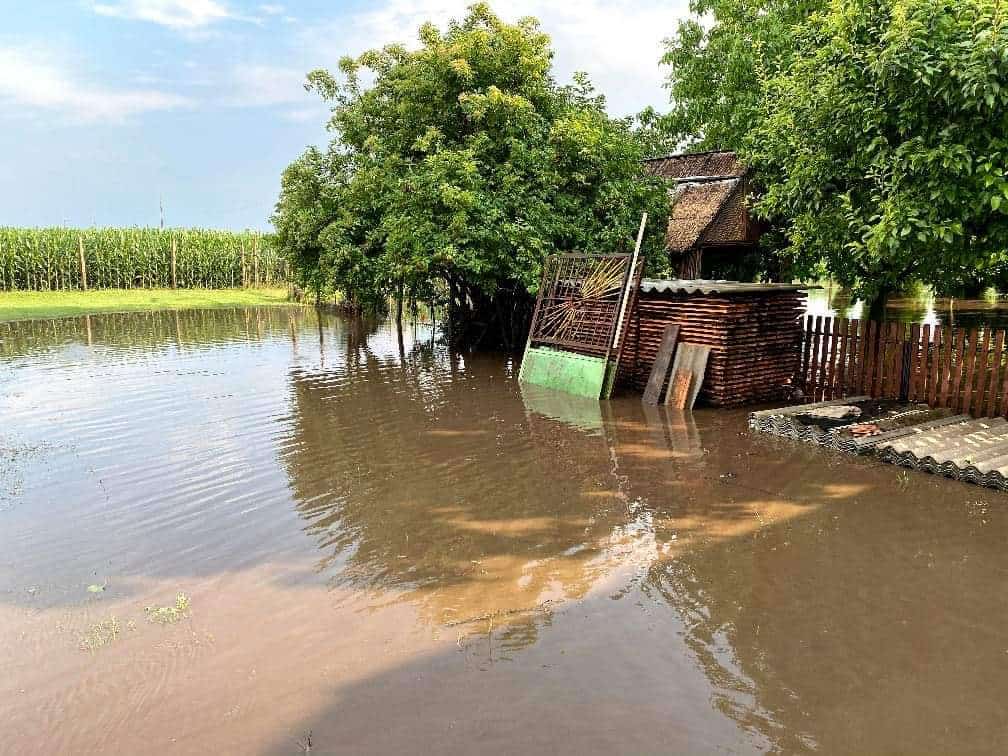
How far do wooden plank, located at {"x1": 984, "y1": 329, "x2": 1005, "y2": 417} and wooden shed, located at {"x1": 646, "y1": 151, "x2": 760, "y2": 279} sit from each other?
10.8 meters

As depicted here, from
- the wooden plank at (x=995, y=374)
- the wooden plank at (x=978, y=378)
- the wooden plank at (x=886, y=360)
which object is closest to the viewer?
the wooden plank at (x=995, y=374)

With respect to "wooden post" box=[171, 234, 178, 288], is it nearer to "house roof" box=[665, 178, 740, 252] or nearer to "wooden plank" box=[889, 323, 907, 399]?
"house roof" box=[665, 178, 740, 252]

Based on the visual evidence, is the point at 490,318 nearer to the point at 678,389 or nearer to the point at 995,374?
the point at 678,389

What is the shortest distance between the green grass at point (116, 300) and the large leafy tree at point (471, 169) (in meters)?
14.8

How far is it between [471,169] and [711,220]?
7.87 metres

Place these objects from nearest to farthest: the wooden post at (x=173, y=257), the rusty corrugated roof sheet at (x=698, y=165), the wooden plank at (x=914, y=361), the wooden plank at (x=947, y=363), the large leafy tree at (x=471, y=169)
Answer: the wooden plank at (x=947, y=363) → the wooden plank at (x=914, y=361) → the large leafy tree at (x=471, y=169) → the rusty corrugated roof sheet at (x=698, y=165) → the wooden post at (x=173, y=257)

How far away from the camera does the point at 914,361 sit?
1031 cm

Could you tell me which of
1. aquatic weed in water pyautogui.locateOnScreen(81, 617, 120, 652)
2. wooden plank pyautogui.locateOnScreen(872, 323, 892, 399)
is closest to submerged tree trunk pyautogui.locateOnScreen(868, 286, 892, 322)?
wooden plank pyautogui.locateOnScreen(872, 323, 892, 399)

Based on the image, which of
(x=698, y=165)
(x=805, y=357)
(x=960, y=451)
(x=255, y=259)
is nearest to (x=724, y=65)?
(x=698, y=165)

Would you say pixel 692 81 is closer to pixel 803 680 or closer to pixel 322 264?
pixel 322 264

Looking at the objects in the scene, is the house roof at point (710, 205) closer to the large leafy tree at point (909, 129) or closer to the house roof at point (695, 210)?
the house roof at point (695, 210)

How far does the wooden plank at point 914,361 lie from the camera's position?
10.3m

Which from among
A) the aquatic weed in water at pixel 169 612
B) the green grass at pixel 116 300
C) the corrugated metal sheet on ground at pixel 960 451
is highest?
the green grass at pixel 116 300

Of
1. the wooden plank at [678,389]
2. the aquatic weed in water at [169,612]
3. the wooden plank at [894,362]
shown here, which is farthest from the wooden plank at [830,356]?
the aquatic weed in water at [169,612]
